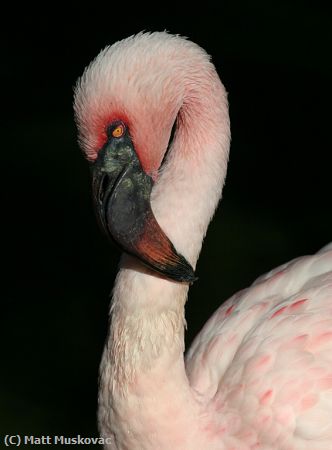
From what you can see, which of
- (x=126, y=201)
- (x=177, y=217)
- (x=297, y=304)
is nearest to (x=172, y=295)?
(x=177, y=217)

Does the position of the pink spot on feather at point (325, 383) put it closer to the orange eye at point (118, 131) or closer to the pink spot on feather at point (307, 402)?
the pink spot on feather at point (307, 402)

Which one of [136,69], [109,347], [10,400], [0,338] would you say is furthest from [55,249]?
[136,69]

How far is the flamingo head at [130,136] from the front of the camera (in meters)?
2.26

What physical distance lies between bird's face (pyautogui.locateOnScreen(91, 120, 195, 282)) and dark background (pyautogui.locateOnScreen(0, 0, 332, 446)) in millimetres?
1621

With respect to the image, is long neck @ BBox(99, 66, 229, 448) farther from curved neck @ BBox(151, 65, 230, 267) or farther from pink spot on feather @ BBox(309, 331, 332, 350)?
pink spot on feather @ BBox(309, 331, 332, 350)

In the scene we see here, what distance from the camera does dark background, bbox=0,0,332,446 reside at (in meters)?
A: 4.27

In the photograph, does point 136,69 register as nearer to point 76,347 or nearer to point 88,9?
point 76,347

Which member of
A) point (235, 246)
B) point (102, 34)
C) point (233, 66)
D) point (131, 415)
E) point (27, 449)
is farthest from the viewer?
point (102, 34)

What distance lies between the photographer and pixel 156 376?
2.55m

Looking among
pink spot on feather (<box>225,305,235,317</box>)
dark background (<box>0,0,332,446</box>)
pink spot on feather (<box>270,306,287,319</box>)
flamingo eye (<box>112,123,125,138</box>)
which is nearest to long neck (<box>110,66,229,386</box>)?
flamingo eye (<box>112,123,125,138</box>)

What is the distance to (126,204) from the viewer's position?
2385 mm

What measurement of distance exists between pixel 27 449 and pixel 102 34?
361 cm

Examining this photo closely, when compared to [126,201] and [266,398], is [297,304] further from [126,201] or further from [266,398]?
[126,201]

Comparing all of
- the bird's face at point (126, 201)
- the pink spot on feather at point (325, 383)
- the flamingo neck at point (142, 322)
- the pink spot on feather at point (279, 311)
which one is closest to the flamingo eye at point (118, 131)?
the bird's face at point (126, 201)
